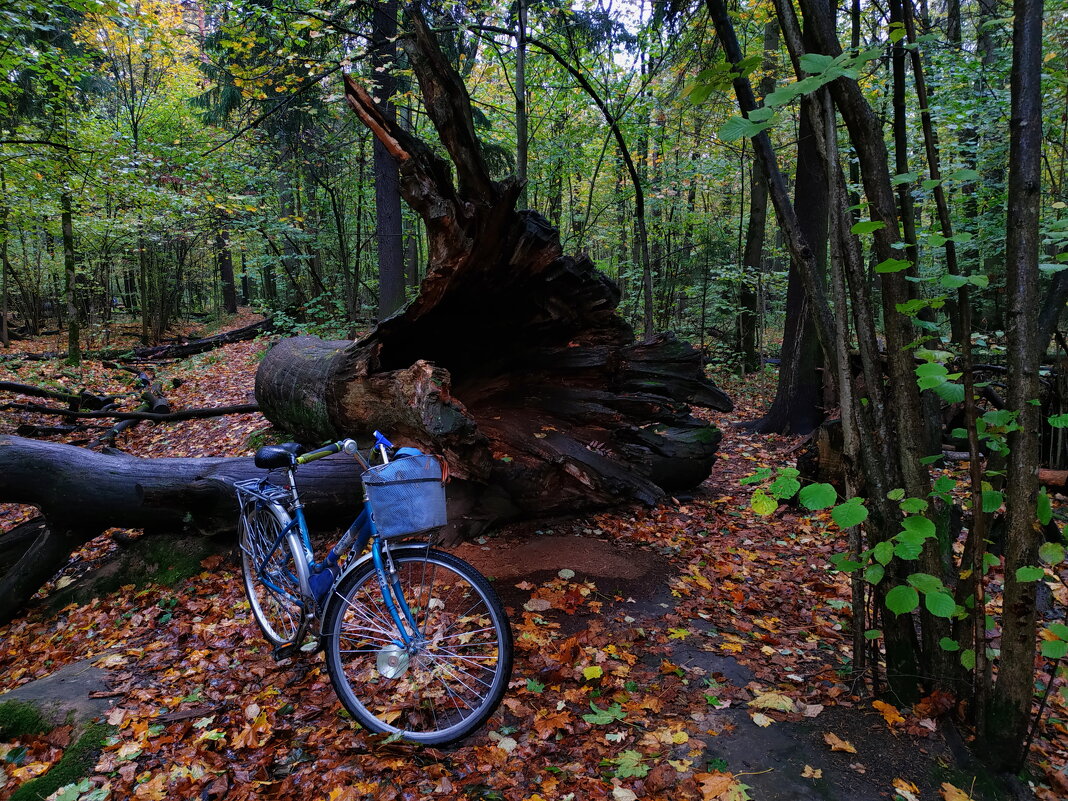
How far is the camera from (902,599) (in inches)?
77.5

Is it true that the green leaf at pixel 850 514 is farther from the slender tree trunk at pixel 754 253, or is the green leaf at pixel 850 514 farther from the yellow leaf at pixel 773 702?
the slender tree trunk at pixel 754 253

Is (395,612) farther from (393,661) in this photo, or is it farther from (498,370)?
(498,370)

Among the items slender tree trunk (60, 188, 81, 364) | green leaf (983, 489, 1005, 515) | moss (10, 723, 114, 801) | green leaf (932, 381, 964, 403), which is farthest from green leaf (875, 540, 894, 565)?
slender tree trunk (60, 188, 81, 364)

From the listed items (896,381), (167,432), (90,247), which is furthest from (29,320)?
(896,381)

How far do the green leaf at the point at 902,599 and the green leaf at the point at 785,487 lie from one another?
49 centimetres

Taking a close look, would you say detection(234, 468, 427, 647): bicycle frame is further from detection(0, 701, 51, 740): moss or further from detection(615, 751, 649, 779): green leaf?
detection(0, 701, 51, 740): moss

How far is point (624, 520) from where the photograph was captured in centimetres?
496

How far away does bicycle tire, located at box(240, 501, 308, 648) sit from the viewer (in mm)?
3158

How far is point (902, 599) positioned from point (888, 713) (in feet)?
2.69

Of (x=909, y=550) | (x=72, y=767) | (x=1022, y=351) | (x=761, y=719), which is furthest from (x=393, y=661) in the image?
(x=1022, y=351)

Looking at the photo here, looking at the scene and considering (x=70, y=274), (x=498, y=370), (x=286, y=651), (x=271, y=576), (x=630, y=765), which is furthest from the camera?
(x=70, y=274)

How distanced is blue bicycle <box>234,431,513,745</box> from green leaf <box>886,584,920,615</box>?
1.49m

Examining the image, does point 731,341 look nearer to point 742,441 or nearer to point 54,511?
point 742,441

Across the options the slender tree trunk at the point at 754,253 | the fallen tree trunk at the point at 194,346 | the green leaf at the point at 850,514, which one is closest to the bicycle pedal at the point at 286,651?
the green leaf at the point at 850,514
